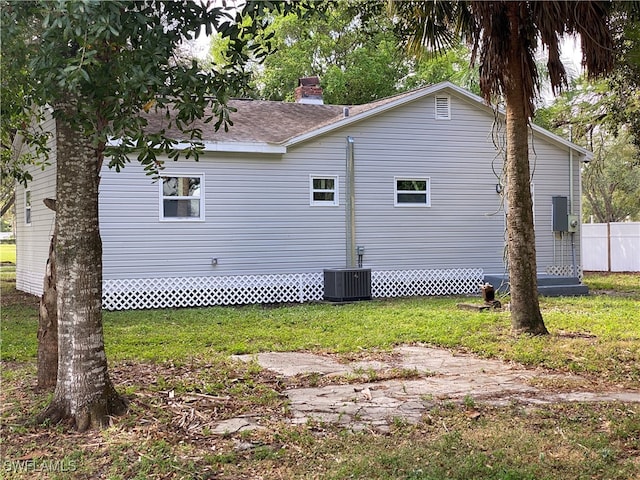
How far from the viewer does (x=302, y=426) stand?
5.14 meters

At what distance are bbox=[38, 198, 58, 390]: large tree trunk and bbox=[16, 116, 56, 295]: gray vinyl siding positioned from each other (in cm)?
909

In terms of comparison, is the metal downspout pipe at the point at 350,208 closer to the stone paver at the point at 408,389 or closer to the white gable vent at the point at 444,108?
the white gable vent at the point at 444,108

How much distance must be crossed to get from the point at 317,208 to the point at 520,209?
7.03 meters

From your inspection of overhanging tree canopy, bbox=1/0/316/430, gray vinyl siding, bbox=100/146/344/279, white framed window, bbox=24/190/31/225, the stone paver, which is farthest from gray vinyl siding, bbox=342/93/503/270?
overhanging tree canopy, bbox=1/0/316/430

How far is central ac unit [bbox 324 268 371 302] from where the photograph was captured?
14.5 metres

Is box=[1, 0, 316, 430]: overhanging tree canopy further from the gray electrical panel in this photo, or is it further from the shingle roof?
the gray electrical panel

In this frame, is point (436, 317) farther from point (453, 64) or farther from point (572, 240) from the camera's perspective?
point (453, 64)

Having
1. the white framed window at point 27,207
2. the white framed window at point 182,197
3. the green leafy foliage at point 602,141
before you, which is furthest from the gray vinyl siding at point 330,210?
the green leafy foliage at point 602,141

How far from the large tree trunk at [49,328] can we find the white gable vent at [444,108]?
491 inches

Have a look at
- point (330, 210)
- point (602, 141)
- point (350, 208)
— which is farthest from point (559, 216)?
point (602, 141)

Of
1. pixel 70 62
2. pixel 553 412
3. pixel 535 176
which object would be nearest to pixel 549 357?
pixel 553 412

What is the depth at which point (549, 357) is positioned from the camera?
7660 millimetres

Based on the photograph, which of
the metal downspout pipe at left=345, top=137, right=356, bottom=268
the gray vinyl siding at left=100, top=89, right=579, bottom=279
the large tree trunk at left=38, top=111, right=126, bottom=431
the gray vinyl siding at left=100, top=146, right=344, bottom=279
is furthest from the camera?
the metal downspout pipe at left=345, top=137, right=356, bottom=268

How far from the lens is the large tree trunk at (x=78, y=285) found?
4984 millimetres
